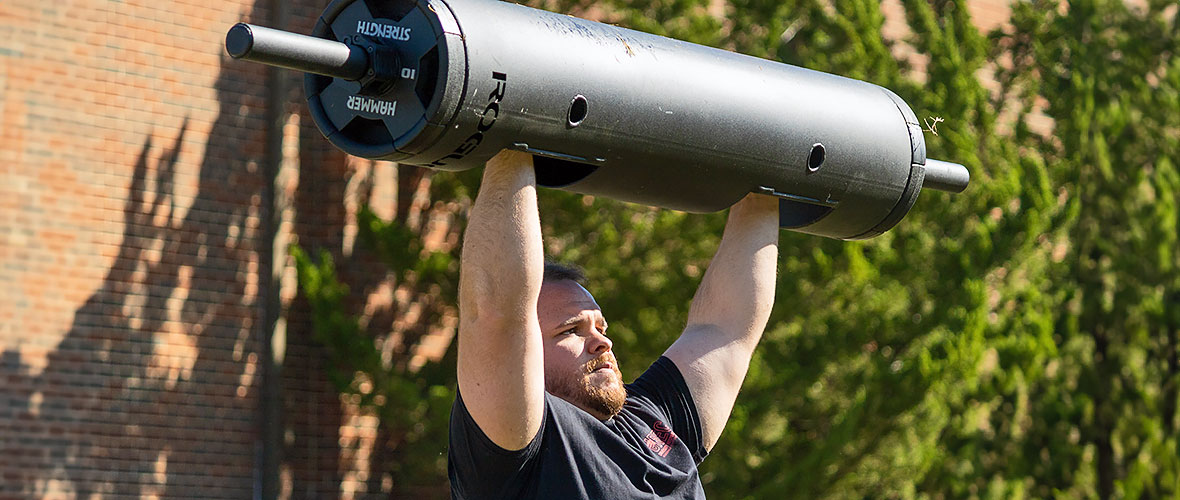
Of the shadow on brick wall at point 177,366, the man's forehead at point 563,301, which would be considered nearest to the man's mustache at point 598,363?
the man's forehead at point 563,301

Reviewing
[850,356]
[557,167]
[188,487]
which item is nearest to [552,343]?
[557,167]

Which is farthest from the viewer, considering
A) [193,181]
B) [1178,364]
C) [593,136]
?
[1178,364]

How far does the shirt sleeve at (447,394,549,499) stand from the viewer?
3.18 meters

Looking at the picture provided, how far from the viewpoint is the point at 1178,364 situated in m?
11.4

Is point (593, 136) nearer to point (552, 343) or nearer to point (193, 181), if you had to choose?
point (552, 343)

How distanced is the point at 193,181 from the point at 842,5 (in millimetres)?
4066

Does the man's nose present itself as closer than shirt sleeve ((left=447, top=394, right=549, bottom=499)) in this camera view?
No

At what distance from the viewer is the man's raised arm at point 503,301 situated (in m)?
3.06

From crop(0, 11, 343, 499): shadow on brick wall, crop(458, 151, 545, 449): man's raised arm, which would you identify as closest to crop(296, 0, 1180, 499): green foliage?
crop(0, 11, 343, 499): shadow on brick wall

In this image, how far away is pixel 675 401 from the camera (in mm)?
3871

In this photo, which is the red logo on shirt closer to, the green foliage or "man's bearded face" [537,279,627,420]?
"man's bearded face" [537,279,627,420]

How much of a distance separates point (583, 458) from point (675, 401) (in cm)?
56

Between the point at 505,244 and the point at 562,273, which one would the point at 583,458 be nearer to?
the point at 505,244

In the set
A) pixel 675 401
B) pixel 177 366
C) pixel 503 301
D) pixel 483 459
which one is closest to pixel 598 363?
pixel 675 401
